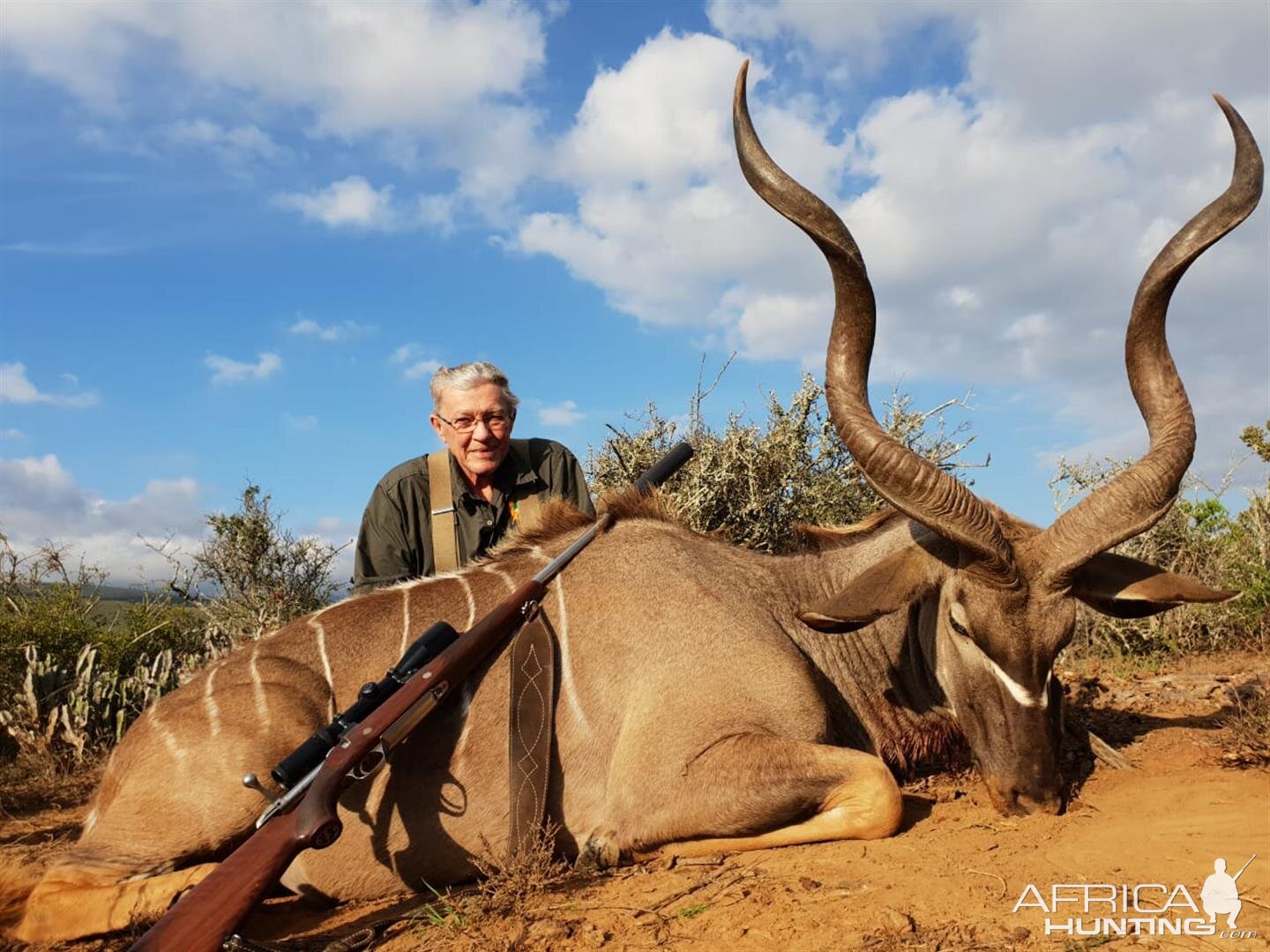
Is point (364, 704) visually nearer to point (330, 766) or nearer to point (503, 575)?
point (330, 766)

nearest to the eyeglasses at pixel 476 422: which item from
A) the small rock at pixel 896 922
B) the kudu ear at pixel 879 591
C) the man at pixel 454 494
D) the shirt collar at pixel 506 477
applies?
the man at pixel 454 494

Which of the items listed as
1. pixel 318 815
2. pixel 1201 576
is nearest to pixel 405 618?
pixel 318 815

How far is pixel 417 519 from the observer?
18.0ft

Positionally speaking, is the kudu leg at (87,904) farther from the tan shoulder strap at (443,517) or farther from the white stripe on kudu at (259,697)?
the tan shoulder strap at (443,517)

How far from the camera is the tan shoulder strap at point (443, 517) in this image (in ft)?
17.4

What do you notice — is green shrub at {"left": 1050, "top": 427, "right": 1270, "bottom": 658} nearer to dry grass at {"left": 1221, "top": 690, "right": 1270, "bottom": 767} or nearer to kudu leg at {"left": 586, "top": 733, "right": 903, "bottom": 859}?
dry grass at {"left": 1221, "top": 690, "right": 1270, "bottom": 767}

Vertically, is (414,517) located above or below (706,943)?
above

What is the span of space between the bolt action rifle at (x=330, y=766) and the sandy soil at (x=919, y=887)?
0.44 meters

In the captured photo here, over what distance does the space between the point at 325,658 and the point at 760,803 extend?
1.71 m

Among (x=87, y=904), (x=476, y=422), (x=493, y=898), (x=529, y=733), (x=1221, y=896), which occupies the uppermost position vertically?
(x=476, y=422)

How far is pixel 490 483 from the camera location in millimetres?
5543

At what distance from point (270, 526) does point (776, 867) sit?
21.9 feet

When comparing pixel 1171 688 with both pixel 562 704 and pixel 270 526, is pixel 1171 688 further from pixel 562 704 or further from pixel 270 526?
pixel 270 526

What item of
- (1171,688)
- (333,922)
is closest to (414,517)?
(333,922)
